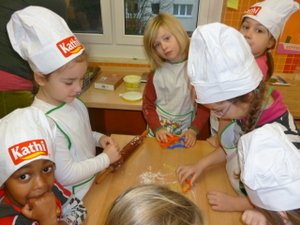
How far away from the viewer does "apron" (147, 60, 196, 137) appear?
1.46 meters

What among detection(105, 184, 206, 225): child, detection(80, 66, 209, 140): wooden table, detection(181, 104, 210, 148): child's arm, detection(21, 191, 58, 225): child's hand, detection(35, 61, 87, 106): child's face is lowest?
detection(80, 66, 209, 140): wooden table

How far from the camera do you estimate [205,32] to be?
75 cm

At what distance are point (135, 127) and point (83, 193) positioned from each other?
1.13 m

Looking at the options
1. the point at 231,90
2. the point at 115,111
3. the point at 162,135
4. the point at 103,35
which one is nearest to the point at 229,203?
the point at 231,90

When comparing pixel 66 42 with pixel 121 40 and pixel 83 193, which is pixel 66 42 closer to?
pixel 83 193

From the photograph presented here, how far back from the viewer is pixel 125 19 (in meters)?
2.09

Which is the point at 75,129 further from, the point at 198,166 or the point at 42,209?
the point at 198,166

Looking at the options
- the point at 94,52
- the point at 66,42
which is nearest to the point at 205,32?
the point at 66,42

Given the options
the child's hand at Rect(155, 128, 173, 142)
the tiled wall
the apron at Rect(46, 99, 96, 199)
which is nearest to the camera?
the apron at Rect(46, 99, 96, 199)

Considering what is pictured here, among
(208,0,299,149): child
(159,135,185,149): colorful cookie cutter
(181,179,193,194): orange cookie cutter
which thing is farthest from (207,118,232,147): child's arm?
(181,179,193,194): orange cookie cutter

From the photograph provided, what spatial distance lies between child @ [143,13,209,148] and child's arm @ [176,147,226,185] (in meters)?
0.26

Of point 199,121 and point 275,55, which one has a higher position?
point 275,55

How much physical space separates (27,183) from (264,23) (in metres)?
1.10

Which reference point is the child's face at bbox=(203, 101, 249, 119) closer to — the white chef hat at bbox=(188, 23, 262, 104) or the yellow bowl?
the white chef hat at bbox=(188, 23, 262, 104)
